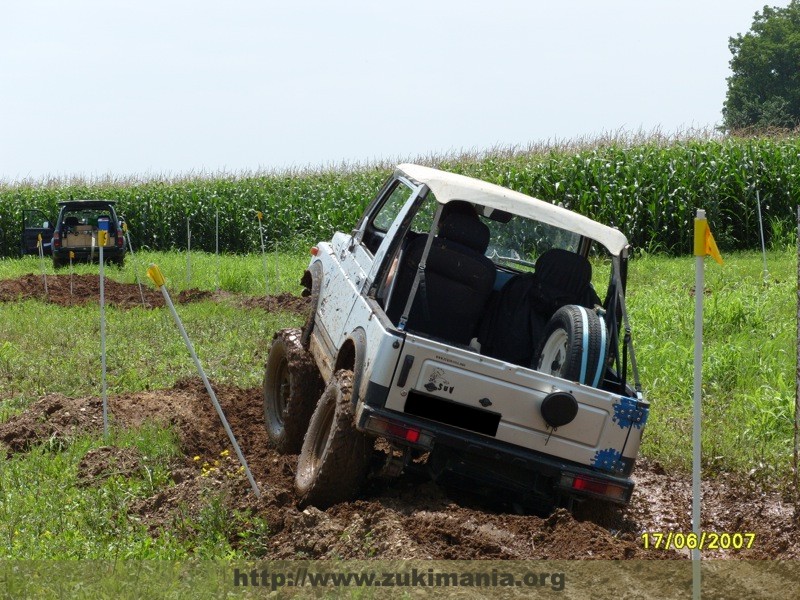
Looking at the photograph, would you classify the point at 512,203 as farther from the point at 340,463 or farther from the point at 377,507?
the point at 377,507

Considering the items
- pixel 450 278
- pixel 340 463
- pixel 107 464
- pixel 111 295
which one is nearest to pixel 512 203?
pixel 450 278

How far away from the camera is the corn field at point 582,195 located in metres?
24.6

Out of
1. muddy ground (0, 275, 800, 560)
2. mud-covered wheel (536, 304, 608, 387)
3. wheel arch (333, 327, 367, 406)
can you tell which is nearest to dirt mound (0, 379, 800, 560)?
muddy ground (0, 275, 800, 560)

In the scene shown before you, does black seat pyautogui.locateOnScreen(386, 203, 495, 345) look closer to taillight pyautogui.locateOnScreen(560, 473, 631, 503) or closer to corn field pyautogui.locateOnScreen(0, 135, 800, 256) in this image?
taillight pyautogui.locateOnScreen(560, 473, 631, 503)

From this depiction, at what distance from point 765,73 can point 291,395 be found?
56621mm

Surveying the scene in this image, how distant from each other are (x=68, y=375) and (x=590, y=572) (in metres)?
7.63

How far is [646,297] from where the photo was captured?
15586mm

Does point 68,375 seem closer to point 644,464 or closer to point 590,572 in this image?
point 644,464

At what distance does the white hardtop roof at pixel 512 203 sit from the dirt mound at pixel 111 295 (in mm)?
9090

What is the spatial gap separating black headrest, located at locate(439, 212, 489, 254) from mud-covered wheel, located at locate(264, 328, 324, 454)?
68.1 inches

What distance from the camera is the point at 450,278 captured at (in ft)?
24.7

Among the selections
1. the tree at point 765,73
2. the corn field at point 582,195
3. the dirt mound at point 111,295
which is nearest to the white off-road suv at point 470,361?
the dirt mound at point 111,295
